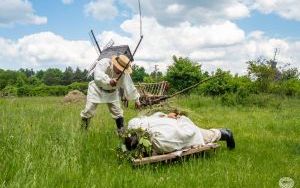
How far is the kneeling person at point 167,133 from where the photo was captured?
7.25 meters

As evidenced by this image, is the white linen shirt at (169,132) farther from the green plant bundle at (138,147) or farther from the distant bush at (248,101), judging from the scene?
the distant bush at (248,101)

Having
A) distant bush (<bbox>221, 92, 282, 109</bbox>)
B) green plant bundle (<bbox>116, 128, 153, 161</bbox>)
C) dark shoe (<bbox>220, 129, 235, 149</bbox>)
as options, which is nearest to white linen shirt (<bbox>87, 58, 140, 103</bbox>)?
dark shoe (<bbox>220, 129, 235, 149</bbox>)

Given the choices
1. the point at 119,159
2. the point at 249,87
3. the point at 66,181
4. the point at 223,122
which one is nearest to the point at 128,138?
the point at 119,159

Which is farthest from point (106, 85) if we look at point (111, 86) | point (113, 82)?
point (113, 82)

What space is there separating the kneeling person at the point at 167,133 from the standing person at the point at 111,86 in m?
1.28

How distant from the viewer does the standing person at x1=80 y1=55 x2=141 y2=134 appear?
9.20m

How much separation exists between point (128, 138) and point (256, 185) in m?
2.00

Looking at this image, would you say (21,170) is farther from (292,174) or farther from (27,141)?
(292,174)

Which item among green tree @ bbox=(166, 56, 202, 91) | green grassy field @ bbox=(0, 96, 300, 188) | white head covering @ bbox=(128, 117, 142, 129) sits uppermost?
green tree @ bbox=(166, 56, 202, 91)

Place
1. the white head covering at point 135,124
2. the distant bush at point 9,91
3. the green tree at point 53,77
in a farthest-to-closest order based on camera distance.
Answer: the green tree at point 53,77, the distant bush at point 9,91, the white head covering at point 135,124

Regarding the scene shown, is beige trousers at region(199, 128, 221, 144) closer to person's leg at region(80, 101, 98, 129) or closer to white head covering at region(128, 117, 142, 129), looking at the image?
white head covering at region(128, 117, 142, 129)

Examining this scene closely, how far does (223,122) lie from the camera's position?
13734 mm

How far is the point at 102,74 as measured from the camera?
30.0 ft

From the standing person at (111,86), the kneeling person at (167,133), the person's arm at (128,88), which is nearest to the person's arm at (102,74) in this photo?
the standing person at (111,86)
